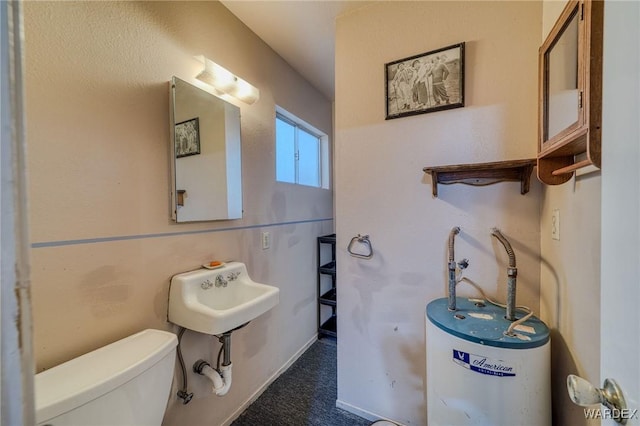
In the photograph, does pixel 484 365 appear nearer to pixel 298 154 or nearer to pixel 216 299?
pixel 216 299

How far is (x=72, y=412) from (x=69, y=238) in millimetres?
539

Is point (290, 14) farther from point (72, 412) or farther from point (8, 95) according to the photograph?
point (72, 412)

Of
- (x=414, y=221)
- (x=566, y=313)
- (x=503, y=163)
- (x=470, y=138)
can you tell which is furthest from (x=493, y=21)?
(x=566, y=313)

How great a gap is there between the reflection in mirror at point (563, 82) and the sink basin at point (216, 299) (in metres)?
1.41

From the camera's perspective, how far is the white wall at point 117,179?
33.2 inches

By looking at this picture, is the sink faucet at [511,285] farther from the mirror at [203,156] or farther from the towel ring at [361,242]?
the mirror at [203,156]

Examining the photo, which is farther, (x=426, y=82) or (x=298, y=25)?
(x=298, y=25)

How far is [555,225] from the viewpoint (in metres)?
1.04

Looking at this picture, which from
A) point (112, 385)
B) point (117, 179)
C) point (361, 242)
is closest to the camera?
point (112, 385)

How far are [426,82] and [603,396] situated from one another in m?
1.39

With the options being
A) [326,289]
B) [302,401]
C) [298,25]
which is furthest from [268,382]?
[298,25]

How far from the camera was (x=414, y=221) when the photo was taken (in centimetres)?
144

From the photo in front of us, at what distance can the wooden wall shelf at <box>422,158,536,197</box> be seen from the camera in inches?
45.4

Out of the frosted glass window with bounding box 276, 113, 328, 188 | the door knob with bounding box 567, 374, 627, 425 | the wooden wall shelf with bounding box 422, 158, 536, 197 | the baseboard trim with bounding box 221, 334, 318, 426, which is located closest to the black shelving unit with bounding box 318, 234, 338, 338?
the baseboard trim with bounding box 221, 334, 318, 426
